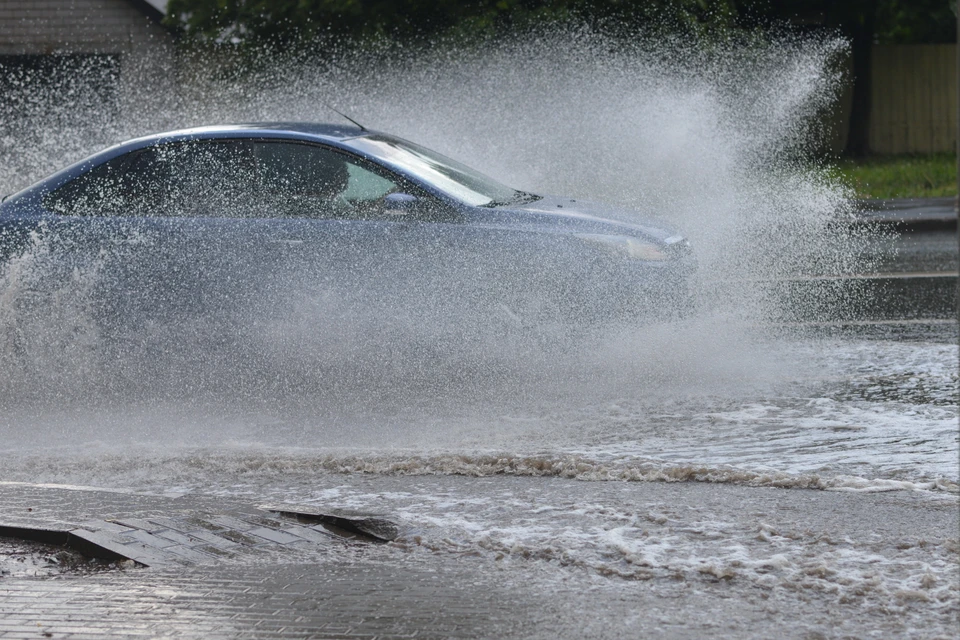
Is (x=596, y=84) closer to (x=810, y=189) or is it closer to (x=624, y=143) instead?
(x=624, y=143)

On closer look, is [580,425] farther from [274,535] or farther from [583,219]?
[274,535]

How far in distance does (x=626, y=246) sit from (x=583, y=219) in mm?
305

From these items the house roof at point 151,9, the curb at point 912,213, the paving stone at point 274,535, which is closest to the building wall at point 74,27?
the house roof at point 151,9

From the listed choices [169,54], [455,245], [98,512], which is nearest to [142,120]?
[169,54]

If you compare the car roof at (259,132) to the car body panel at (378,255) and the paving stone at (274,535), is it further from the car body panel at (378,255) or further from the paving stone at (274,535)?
the paving stone at (274,535)

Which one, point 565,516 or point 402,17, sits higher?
point 402,17

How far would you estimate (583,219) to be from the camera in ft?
24.9

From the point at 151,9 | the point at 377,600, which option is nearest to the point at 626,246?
the point at 377,600

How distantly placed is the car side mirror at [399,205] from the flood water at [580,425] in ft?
2.07

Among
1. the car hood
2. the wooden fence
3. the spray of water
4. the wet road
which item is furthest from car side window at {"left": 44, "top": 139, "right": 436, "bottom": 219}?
the wooden fence

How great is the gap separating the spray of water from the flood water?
2cm

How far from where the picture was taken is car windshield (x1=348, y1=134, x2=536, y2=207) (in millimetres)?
7789

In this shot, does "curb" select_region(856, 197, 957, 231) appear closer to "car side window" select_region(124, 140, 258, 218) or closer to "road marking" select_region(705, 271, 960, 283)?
"road marking" select_region(705, 271, 960, 283)

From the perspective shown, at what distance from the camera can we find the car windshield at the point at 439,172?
7.79 metres
